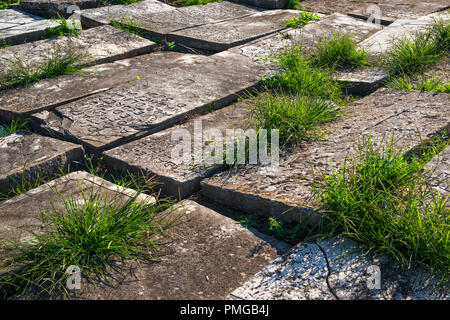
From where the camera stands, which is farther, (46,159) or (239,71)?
(239,71)

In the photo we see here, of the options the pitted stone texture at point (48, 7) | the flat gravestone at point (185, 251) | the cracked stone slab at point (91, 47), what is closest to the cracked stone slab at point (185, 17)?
the cracked stone slab at point (91, 47)

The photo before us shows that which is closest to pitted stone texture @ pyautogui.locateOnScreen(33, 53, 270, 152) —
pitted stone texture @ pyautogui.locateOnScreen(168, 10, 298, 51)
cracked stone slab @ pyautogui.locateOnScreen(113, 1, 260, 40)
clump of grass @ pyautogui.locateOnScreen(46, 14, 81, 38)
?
pitted stone texture @ pyautogui.locateOnScreen(168, 10, 298, 51)

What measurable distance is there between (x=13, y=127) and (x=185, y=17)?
91.8 inches

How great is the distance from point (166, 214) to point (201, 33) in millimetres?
2474

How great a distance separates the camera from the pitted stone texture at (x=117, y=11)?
4.48 meters

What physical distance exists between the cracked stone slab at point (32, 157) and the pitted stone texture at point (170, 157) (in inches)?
8.2

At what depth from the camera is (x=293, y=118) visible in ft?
8.50

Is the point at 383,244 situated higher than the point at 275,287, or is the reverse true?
the point at 383,244

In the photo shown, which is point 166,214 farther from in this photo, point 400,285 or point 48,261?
point 400,285

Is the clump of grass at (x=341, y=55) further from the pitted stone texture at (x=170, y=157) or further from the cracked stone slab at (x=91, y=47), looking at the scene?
the cracked stone slab at (x=91, y=47)

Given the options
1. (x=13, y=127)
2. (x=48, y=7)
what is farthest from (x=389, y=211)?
(x=48, y=7)

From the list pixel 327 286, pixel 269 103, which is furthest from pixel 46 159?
pixel 327 286

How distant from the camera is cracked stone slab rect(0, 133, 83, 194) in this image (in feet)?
7.72

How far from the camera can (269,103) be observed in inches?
104
